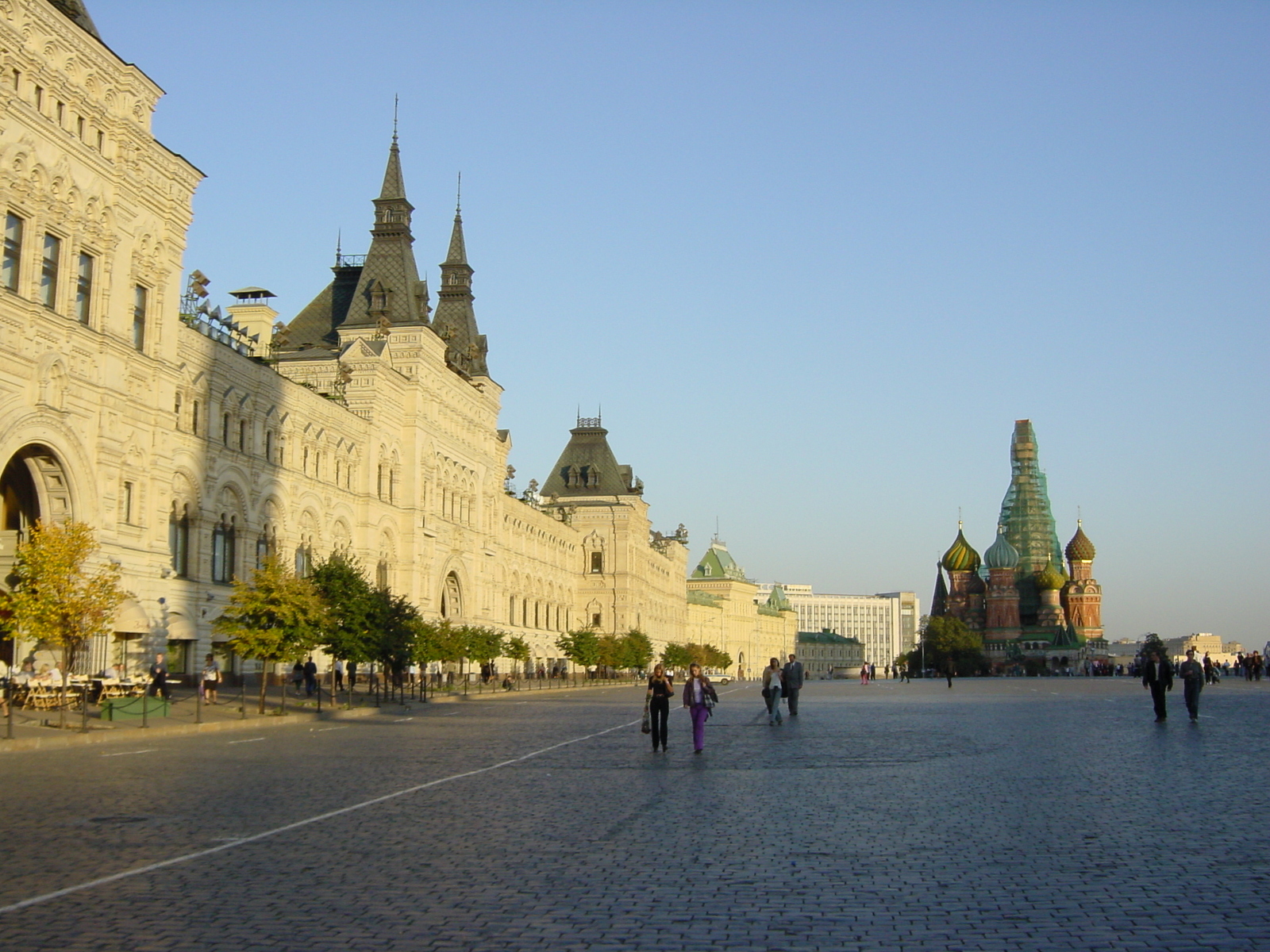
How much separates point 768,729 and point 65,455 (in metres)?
19.1

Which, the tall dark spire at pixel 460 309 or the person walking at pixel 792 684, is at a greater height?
the tall dark spire at pixel 460 309

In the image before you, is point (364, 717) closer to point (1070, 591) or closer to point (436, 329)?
point (436, 329)

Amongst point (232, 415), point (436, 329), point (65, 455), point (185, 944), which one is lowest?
point (185, 944)

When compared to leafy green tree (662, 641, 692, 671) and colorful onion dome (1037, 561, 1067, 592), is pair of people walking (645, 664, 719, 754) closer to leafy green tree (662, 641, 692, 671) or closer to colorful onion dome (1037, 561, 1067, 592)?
leafy green tree (662, 641, 692, 671)

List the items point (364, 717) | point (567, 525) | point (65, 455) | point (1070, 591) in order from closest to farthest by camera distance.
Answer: point (65, 455) → point (364, 717) → point (567, 525) → point (1070, 591)

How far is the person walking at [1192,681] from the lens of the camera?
99.0ft

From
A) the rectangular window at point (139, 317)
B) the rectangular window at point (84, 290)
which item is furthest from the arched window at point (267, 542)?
the rectangular window at point (84, 290)

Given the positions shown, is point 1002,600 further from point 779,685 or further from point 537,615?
point 779,685

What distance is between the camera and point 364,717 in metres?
38.1

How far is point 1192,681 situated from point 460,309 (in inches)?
2577

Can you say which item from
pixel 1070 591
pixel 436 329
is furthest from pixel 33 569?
pixel 1070 591

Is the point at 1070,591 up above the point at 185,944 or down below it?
above

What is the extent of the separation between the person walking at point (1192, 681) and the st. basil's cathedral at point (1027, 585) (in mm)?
140157

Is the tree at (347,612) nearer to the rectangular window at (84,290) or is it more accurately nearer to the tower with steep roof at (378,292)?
the rectangular window at (84,290)
